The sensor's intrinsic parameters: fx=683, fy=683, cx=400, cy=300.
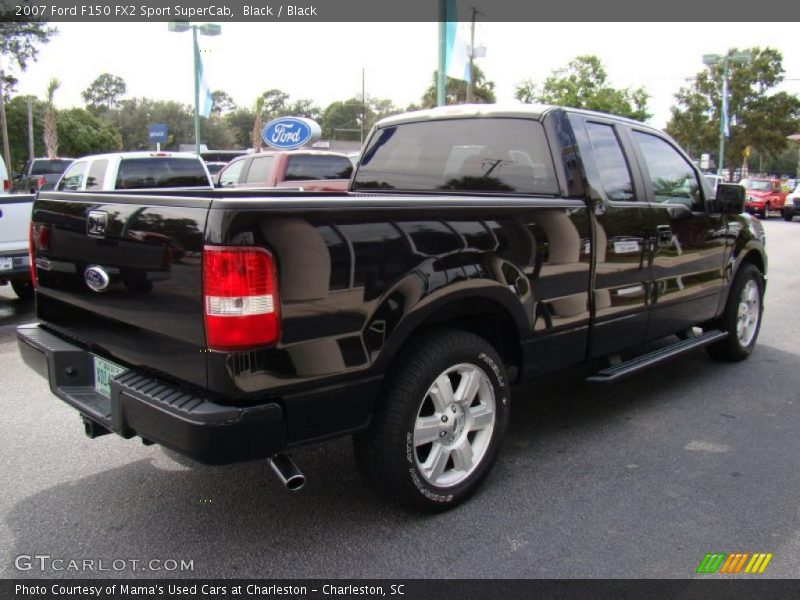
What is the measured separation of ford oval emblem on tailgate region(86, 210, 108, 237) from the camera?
2.84 metres

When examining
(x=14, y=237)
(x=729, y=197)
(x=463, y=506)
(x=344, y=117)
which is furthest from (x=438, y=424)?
(x=344, y=117)

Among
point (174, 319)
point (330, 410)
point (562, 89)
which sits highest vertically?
point (562, 89)

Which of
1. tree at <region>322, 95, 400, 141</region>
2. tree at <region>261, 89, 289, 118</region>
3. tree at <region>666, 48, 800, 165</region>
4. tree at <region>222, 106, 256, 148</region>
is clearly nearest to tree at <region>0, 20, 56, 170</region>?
tree at <region>666, 48, 800, 165</region>

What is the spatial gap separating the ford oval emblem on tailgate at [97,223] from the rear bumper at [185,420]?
0.60 m

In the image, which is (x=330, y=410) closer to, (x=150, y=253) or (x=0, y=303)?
(x=150, y=253)

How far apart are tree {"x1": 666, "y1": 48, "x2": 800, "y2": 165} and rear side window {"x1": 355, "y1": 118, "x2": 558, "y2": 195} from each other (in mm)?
40376

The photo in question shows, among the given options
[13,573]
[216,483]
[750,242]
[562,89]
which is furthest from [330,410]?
[562,89]

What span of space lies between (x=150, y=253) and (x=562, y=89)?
143 ft

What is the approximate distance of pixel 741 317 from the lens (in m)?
5.66

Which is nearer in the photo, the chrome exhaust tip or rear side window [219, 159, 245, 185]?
the chrome exhaust tip

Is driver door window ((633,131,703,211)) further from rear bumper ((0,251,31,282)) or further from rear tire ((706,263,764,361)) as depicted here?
rear bumper ((0,251,31,282))

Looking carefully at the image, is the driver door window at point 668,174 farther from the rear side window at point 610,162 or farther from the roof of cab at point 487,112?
the rear side window at point 610,162

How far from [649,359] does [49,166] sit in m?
21.8

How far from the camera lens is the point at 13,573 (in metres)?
2.63
